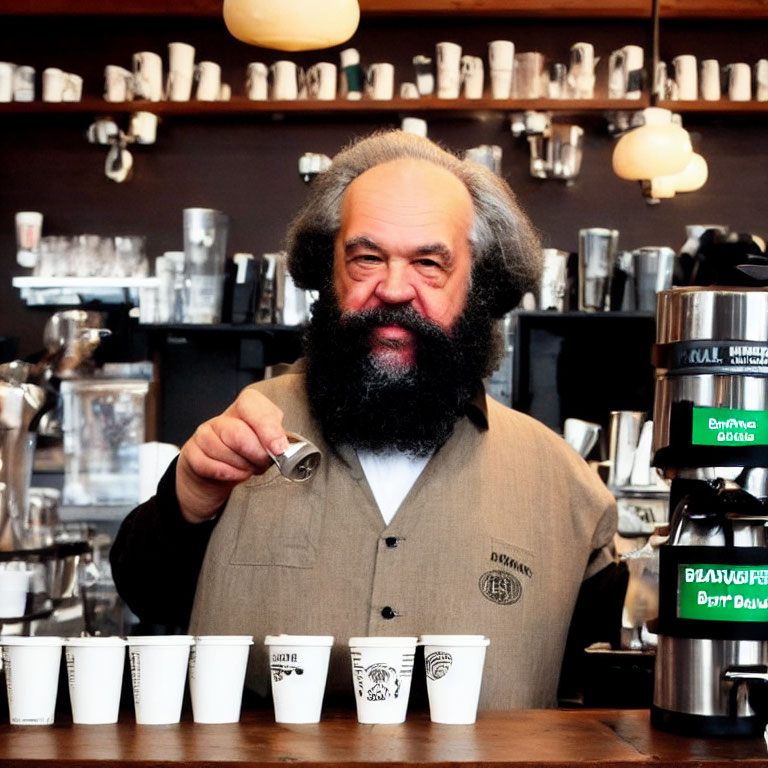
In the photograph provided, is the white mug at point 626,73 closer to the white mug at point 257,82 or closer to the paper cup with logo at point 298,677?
the white mug at point 257,82

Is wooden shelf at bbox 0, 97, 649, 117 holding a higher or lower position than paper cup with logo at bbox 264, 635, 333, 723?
higher

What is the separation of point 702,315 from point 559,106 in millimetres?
3263

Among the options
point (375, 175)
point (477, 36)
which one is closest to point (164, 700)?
point (375, 175)

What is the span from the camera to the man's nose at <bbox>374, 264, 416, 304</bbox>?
6.78 feet

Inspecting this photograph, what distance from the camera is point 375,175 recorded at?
226 centimetres

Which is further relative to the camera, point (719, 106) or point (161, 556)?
point (719, 106)

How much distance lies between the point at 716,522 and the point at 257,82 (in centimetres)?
355

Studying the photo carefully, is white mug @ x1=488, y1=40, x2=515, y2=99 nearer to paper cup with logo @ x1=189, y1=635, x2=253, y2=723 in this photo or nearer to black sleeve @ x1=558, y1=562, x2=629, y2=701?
black sleeve @ x1=558, y1=562, x2=629, y2=701

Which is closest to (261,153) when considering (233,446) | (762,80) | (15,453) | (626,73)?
(626,73)

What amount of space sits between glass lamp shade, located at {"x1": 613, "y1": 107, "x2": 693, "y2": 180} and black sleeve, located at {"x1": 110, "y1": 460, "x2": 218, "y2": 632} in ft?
6.53

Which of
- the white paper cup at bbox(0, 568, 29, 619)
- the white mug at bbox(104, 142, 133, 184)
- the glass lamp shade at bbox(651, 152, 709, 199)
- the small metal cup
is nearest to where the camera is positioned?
the small metal cup

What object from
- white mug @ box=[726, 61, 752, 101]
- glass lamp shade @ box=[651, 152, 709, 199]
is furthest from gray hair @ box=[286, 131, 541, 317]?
white mug @ box=[726, 61, 752, 101]

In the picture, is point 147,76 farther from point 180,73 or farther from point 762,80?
point 762,80

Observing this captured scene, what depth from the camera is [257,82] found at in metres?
4.66
